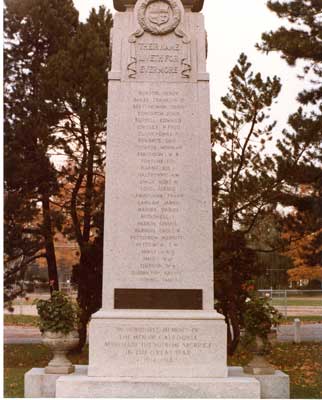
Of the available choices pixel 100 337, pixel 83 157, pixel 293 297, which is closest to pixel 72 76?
pixel 83 157

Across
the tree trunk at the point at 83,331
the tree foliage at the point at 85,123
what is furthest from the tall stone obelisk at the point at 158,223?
the tree trunk at the point at 83,331

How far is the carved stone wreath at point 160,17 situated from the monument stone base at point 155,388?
5.40 meters

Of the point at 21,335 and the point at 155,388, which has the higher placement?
the point at 155,388

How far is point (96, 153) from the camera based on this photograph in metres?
17.5

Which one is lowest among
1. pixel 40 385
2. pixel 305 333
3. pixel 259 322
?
pixel 305 333

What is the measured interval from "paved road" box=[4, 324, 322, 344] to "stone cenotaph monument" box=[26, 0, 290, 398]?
1253cm

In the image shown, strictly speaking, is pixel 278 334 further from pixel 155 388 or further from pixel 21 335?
pixel 155 388

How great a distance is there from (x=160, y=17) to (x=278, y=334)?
16174 mm

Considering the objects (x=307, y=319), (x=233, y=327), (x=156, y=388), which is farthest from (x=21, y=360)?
(x=307, y=319)

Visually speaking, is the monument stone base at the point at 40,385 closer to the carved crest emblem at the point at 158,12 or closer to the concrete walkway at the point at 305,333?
the carved crest emblem at the point at 158,12

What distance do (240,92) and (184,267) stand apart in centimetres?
997

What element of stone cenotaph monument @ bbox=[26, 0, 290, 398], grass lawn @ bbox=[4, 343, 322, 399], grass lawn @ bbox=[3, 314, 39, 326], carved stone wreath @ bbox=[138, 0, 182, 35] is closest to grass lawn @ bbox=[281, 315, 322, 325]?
grass lawn @ bbox=[4, 343, 322, 399]

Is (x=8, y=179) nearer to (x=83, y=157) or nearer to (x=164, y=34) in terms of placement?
(x=83, y=157)

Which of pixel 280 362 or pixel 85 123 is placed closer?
pixel 280 362
